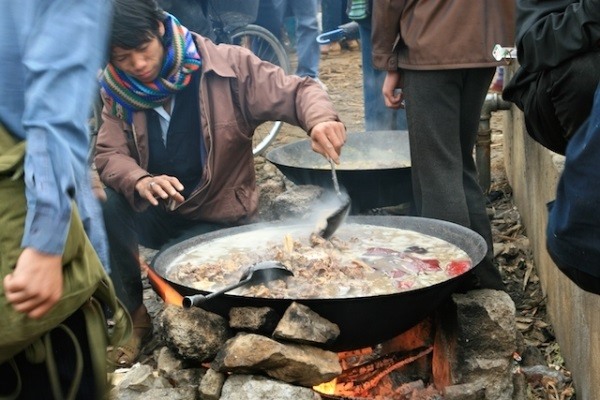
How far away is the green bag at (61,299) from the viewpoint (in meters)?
1.99

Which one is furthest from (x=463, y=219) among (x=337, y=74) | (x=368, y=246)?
(x=337, y=74)

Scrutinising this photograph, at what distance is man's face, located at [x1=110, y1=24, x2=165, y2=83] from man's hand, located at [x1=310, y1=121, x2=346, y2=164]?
0.92m

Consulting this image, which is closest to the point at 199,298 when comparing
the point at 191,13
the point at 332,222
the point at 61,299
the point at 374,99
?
the point at 332,222

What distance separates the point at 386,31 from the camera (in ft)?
15.3

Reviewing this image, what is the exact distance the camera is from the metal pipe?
6.21 meters

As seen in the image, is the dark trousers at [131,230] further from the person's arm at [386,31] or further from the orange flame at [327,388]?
the orange flame at [327,388]

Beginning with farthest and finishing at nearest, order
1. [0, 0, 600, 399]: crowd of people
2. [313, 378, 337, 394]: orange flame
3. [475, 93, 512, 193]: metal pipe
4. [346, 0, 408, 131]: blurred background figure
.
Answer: [346, 0, 408, 131]: blurred background figure → [475, 93, 512, 193]: metal pipe → [313, 378, 337, 394]: orange flame → [0, 0, 600, 399]: crowd of people

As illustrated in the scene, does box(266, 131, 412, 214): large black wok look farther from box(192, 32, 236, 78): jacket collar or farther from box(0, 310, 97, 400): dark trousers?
box(0, 310, 97, 400): dark trousers

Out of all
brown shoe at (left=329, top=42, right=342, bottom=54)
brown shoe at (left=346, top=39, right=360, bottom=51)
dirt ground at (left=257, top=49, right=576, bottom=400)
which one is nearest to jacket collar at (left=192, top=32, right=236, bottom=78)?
dirt ground at (left=257, top=49, right=576, bottom=400)

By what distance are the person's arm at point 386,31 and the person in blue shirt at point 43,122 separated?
2.72m

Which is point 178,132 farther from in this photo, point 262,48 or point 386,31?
point 262,48

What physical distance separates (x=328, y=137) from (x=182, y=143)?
3.47ft

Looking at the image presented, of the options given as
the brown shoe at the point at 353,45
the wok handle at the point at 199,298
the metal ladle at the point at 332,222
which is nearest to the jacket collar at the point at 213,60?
the metal ladle at the point at 332,222

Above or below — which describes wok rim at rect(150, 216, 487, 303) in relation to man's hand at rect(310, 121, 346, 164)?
below
